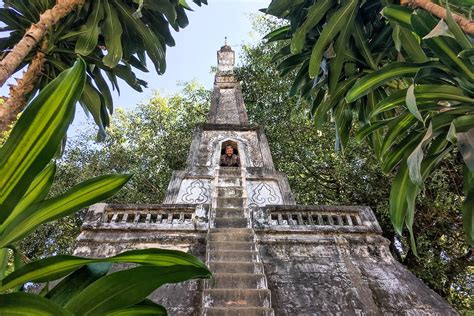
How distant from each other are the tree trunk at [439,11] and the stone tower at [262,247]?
7.81 feet

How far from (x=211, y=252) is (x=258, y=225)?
0.89m

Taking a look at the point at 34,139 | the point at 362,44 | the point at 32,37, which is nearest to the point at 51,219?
the point at 34,139

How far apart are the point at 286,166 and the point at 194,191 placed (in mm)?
5009

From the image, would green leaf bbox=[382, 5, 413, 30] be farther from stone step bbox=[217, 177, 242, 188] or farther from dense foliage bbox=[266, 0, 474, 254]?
stone step bbox=[217, 177, 242, 188]

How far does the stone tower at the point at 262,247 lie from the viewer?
363 centimetres

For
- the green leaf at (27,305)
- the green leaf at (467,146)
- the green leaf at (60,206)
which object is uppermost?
the green leaf at (467,146)

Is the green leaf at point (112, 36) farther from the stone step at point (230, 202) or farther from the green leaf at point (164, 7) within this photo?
the stone step at point (230, 202)

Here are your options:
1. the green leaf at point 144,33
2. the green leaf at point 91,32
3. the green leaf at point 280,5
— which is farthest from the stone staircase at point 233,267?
the green leaf at point 280,5

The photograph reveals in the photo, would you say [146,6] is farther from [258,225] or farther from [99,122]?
[258,225]

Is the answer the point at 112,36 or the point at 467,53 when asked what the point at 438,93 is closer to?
the point at 467,53

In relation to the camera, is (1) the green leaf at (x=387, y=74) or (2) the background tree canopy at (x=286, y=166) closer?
(1) the green leaf at (x=387, y=74)

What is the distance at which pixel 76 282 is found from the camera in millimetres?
1291

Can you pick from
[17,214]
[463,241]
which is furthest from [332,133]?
[17,214]

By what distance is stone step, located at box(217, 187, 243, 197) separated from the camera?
5.76 meters
